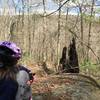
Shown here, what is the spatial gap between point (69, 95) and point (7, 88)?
630cm

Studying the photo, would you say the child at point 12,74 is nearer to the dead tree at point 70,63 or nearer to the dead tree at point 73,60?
the dead tree at point 70,63

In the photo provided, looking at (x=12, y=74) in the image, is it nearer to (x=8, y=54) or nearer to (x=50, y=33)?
(x=8, y=54)

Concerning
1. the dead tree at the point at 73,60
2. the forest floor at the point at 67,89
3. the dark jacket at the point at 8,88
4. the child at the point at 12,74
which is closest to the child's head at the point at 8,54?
the child at the point at 12,74

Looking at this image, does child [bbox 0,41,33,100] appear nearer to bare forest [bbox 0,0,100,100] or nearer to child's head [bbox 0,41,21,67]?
child's head [bbox 0,41,21,67]

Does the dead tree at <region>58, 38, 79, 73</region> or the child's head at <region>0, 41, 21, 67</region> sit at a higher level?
the child's head at <region>0, 41, 21, 67</region>

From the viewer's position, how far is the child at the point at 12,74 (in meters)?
3.42

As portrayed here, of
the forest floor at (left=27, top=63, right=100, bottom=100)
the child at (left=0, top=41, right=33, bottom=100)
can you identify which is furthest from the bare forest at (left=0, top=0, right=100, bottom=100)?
the child at (left=0, top=41, right=33, bottom=100)

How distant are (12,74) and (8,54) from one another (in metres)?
0.19

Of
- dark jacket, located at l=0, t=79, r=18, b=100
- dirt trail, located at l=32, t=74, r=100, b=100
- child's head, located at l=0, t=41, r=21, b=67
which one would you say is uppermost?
child's head, located at l=0, t=41, r=21, b=67

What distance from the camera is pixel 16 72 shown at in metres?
3.45

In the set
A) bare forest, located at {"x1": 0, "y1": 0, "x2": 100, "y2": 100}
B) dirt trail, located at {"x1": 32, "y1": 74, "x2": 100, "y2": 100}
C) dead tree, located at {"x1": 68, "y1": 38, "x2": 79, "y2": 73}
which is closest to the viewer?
dirt trail, located at {"x1": 32, "y1": 74, "x2": 100, "y2": 100}

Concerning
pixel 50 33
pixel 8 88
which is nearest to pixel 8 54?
pixel 8 88

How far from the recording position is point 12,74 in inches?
136

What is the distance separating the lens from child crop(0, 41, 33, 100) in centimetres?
342
